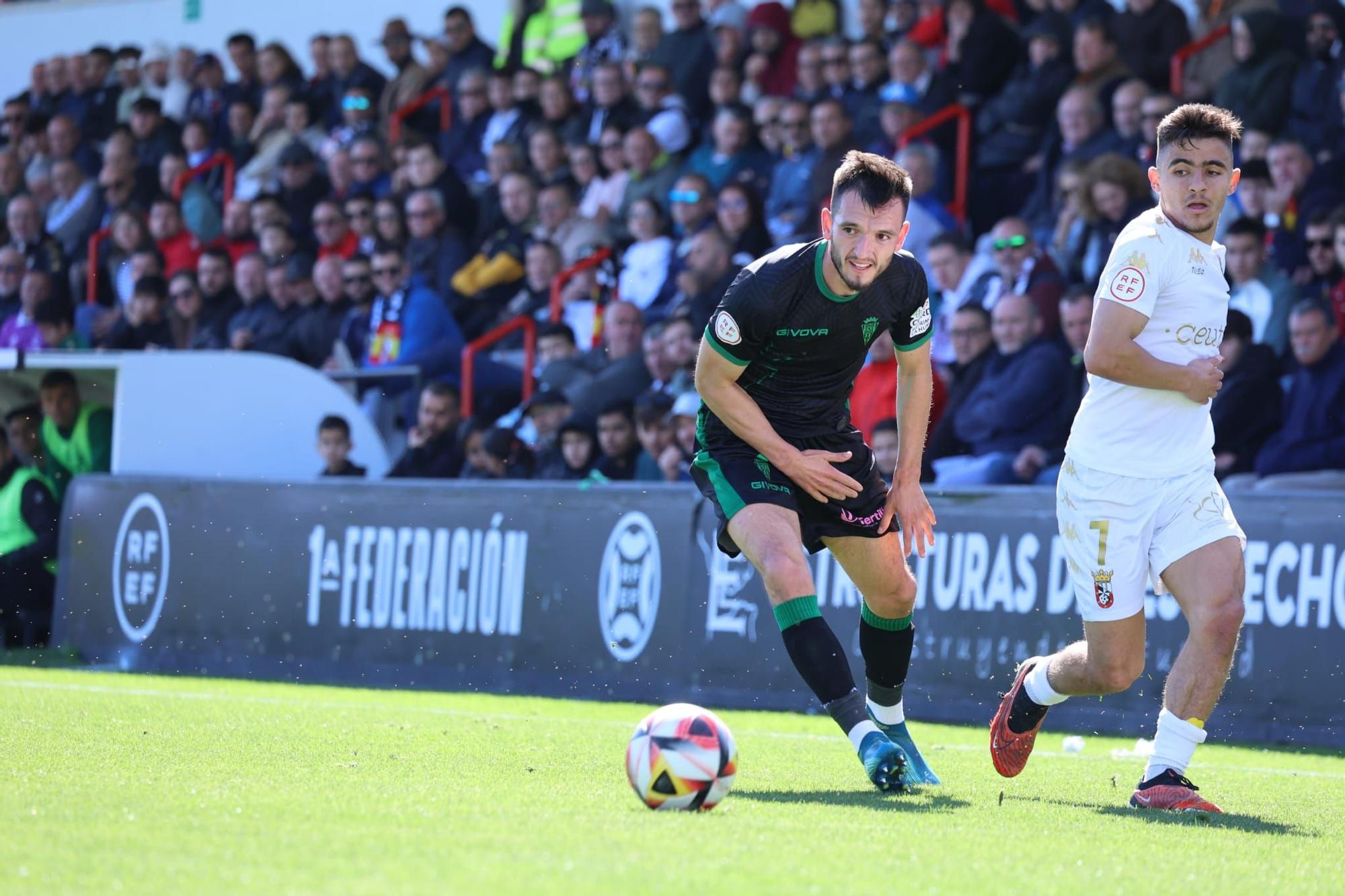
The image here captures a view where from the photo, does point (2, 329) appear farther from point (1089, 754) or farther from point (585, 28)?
point (1089, 754)

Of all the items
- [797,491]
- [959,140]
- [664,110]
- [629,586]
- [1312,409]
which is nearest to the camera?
[797,491]

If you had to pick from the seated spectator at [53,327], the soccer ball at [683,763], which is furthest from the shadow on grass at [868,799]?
the seated spectator at [53,327]

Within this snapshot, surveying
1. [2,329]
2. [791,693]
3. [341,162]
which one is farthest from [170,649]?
[2,329]

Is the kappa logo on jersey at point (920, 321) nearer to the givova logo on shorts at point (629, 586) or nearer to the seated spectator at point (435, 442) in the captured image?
the givova logo on shorts at point (629, 586)

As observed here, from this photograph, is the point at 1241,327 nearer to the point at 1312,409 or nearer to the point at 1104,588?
the point at 1312,409

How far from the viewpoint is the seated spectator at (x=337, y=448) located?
46.7ft

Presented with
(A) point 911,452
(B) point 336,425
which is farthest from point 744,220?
(A) point 911,452

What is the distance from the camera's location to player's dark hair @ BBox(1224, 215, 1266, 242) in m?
11.9

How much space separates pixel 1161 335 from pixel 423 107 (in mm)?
14364

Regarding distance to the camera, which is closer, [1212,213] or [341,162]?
[1212,213]

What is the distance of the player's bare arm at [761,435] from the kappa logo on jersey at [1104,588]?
874 millimetres

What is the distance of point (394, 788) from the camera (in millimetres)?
6066

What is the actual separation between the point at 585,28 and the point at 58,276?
6895mm

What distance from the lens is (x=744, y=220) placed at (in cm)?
1450
